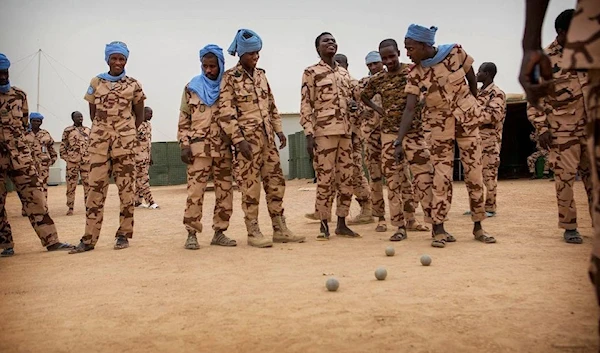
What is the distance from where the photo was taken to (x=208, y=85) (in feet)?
21.9

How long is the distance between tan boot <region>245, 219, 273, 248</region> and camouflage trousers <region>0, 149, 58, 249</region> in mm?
2470

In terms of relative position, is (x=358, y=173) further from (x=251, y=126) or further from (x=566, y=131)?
(x=566, y=131)

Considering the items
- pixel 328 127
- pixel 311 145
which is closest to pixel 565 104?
pixel 328 127

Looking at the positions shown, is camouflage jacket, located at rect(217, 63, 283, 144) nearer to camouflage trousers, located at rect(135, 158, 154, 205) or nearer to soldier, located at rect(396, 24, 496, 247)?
soldier, located at rect(396, 24, 496, 247)

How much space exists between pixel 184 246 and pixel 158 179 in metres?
22.8

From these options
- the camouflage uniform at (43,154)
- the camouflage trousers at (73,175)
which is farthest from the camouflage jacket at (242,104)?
the camouflage uniform at (43,154)

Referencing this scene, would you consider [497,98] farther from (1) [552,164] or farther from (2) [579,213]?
(1) [552,164]

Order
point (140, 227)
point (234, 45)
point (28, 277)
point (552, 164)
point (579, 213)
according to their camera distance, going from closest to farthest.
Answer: point (28, 277)
point (552, 164)
point (234, 45)
point (579, 213)
point (140, 227)

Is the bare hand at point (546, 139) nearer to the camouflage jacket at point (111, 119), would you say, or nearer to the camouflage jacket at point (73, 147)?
the camouflage jacket at point (111, 119)

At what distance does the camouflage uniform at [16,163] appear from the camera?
6508mm

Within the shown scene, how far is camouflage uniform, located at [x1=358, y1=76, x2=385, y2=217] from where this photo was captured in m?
7.94

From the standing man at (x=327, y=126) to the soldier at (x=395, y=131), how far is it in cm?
42

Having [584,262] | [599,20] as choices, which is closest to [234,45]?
[584,262]

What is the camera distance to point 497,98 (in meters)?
8.44
